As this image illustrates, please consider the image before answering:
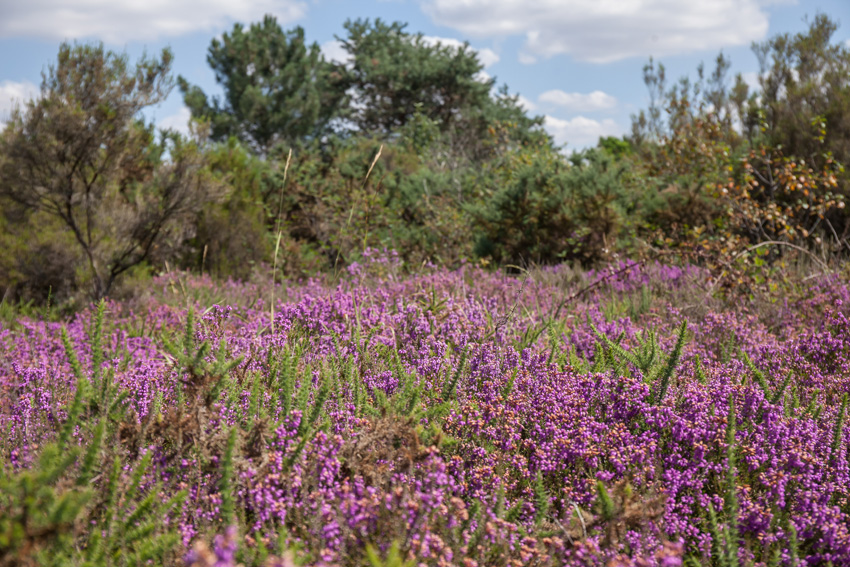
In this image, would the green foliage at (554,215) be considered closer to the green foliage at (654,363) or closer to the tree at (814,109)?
the tree at (814,109)

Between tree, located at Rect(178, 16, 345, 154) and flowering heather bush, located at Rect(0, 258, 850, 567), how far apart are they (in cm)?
3036

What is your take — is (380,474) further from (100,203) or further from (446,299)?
(100,203)

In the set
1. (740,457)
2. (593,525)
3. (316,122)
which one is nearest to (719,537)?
(593,525)

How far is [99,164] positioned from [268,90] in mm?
27181

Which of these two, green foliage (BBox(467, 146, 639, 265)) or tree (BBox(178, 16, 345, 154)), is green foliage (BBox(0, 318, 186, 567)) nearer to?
green foliage (BBox(467, 146, 639, 265))

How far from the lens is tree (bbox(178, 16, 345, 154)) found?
106 ft

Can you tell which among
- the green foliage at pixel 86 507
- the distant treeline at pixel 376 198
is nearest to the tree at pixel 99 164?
the distant treeline at pixel 376 198

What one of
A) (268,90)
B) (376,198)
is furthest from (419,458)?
(268,90)

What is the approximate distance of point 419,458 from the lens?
204cm

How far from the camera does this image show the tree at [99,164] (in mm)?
7441

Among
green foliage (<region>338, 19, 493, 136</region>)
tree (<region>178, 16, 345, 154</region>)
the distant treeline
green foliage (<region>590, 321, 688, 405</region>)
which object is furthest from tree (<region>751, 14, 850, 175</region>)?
tree (<region>178, 16, 345, 154</region>)

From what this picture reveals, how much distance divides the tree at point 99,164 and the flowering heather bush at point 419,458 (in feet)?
15.6

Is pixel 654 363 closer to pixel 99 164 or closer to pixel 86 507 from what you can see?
pixel 86 507

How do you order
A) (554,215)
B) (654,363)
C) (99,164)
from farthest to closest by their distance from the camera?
(554,215) → (99,164) → (654,363)
